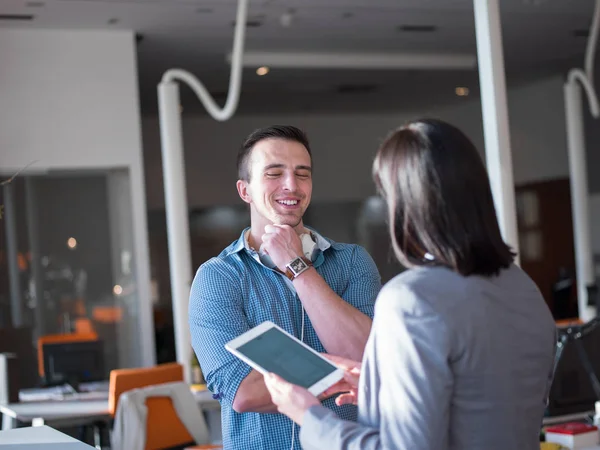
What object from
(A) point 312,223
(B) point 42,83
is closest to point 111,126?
(B) point 42,83

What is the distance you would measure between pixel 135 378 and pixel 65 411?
67 centimetres

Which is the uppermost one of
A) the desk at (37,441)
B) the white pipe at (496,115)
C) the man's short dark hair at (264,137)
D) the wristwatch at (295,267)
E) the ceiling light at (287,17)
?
the ceiling light at (287,17)

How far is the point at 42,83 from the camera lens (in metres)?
9.30

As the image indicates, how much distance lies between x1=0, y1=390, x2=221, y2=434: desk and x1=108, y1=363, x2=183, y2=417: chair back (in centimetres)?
17

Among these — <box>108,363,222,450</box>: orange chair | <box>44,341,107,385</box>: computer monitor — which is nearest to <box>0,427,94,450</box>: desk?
<box>108,363,222,450</box>: orange chair

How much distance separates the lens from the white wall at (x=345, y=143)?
14.1 m

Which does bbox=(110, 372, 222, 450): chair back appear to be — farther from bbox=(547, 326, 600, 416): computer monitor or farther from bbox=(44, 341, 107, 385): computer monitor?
bbox=(547, 326, 600, 416): computer monitor

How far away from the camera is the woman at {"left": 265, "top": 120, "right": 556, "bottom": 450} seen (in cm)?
163

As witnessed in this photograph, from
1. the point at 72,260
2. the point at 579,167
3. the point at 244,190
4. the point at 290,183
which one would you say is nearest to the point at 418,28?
the point at 579,167

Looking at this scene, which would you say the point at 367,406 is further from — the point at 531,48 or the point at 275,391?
the point at 531,48

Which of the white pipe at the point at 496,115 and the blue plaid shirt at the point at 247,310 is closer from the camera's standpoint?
the blue plaid shirt at the point at 247,310

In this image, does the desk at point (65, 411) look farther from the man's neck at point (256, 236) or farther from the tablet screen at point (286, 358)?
the tablet screen at point (286, 358)

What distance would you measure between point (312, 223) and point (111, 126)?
641cm

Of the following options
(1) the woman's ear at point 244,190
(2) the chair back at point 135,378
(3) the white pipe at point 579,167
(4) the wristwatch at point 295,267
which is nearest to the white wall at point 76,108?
(2) the chair back at point 135,378
